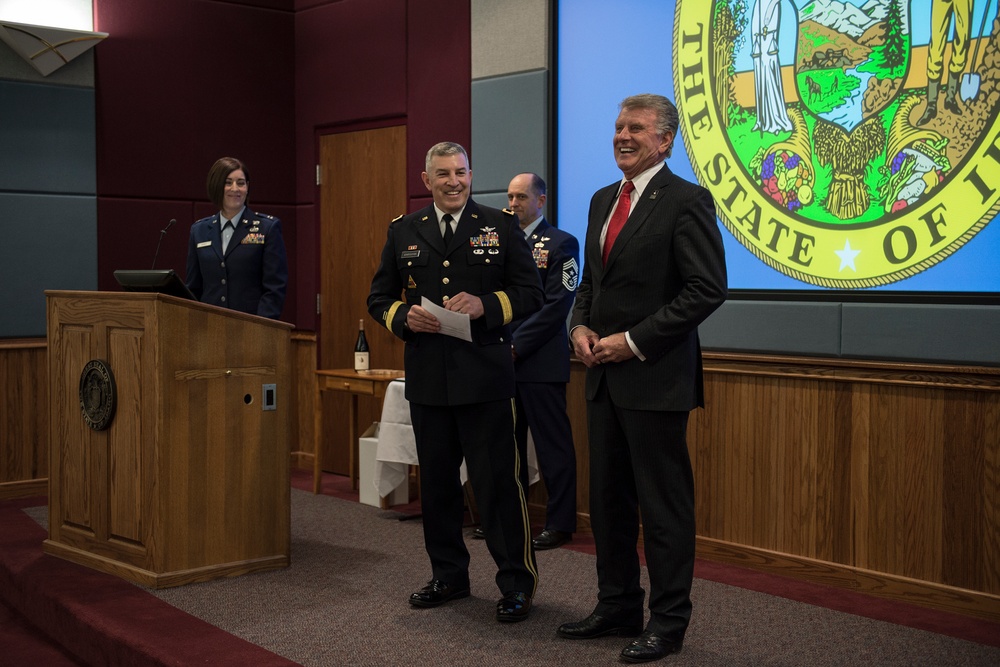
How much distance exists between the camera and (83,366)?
4004 mm

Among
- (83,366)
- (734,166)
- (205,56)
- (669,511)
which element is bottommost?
(669,511)

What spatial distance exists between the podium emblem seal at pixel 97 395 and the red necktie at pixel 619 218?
188cm

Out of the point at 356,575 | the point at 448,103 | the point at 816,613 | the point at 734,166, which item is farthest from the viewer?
the point at 448,103

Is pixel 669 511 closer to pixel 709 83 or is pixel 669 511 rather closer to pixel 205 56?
pixel 709 83

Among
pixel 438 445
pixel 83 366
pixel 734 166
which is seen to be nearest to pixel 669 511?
pixel 438 445

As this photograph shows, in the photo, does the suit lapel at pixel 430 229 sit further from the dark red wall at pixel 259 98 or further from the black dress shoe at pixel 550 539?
the dark red wall at pixel 259 98

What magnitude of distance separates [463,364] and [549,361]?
1.20 metres

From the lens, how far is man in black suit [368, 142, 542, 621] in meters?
3.45

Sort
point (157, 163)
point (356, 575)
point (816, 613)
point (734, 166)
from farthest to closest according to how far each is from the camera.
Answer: point (157, 163)
point (734, 166)
point (356, 575)
point (816, 613)

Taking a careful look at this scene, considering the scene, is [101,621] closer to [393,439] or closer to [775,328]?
[393,439]

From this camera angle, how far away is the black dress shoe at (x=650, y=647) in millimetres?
2936

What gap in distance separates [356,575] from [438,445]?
2.52ft

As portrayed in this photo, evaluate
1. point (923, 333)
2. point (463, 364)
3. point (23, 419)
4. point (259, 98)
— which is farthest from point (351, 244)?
point (923, 333)

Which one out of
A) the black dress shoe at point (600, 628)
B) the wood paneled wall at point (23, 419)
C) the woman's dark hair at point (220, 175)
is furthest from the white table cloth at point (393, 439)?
the wood paneled wall at point (23, 419)
